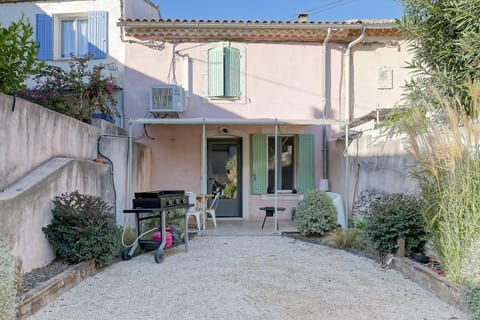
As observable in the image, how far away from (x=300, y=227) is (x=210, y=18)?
17.8ft

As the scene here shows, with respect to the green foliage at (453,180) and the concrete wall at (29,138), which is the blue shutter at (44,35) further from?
the green foliage at (453,180)

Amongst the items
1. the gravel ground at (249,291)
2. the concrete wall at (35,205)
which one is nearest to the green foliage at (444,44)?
the gravel ground at (249,291)

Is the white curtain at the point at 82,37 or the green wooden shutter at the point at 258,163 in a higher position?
the white curtain at the point at 82,37

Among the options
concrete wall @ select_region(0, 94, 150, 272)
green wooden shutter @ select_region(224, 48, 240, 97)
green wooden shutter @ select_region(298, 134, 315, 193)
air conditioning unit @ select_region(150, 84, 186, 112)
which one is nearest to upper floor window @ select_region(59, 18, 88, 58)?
air conditioning unit @ select_region(150, 84, 186, 112)

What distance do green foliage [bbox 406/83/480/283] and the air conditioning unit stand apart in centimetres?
576

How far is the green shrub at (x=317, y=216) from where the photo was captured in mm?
6848

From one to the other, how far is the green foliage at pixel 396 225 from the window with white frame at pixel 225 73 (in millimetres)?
5078

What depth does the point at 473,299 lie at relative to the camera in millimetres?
3037

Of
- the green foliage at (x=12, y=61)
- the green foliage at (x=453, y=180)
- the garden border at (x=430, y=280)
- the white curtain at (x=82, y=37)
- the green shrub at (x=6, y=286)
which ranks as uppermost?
the white curtain at (x=82, y=37)

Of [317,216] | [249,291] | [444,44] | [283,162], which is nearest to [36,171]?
Result: [249,291]

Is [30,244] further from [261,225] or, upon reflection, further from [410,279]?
[261,225]

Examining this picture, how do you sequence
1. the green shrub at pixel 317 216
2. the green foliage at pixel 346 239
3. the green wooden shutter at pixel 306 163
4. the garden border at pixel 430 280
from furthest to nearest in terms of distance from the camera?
the green wooden shutter at pixel 306 163, the green shrub at pixel 317 216, the green foliage at pixel 346 239, the garden border at pixel 430 280

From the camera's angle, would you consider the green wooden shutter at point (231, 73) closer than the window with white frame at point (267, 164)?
Yes

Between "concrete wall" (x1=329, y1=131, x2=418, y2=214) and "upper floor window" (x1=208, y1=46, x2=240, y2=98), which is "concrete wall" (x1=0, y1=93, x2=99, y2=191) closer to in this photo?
"upper floor window" (x1=208, y1=46, x2=240, y2=98)
